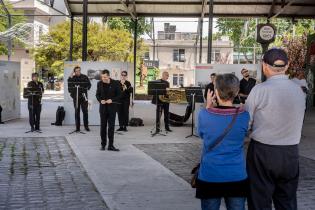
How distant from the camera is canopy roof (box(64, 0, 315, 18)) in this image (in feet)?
76.9

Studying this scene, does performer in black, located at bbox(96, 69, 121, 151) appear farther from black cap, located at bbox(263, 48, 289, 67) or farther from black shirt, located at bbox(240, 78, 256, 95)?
black cap, located at bbox(263, 48, 289, 67)

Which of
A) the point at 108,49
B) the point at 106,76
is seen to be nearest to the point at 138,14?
the point at 106,76

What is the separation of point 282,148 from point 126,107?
13.2 metres

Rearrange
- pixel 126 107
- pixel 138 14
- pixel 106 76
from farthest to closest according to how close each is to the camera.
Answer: pixel 138 14
pixel 126 107
pixel 106 76

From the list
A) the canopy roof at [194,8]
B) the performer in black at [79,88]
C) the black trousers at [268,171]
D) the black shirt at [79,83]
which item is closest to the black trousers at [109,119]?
the performer in black at [79,88]

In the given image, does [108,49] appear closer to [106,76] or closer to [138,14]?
[138,14]

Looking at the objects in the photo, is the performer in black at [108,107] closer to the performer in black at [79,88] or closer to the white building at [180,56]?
the performer in black at [79,88]

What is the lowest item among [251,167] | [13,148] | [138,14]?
[13,148]

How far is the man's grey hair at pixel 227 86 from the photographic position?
4.29 metres

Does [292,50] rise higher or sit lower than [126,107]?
higher

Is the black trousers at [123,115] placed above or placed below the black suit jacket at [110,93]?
below

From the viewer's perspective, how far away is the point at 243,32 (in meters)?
52.6

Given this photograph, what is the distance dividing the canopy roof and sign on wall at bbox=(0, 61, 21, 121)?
14.9 ft

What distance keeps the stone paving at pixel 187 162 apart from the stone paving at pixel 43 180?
1.74 m
